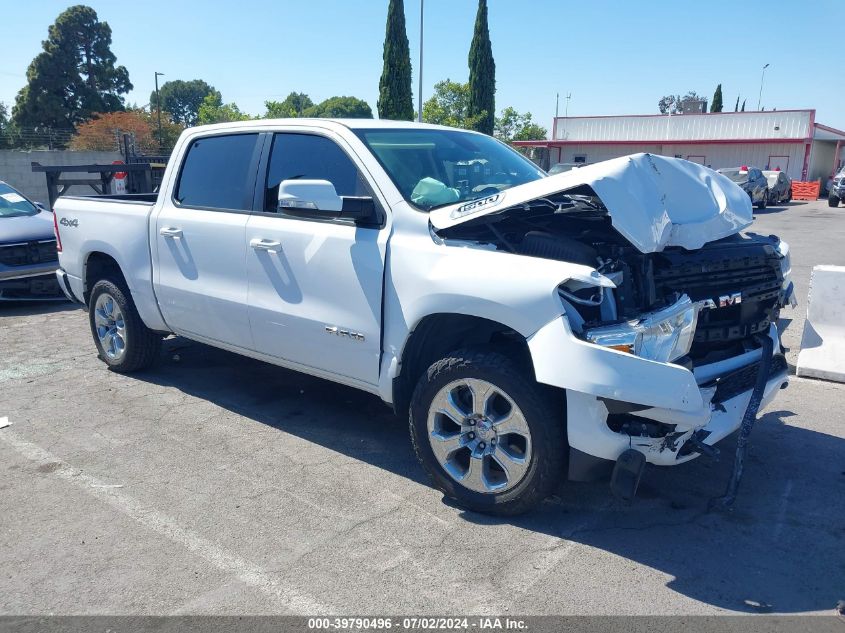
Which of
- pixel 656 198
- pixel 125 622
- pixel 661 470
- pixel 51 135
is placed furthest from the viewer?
pixel 51 135

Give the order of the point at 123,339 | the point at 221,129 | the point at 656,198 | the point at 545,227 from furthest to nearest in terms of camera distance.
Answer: the point at 123,339
the point at 221,129
the point at 545,227
the point at 656,198

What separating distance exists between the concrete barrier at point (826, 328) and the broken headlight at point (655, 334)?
3.18m

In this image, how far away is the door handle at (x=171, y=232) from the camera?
203 inches

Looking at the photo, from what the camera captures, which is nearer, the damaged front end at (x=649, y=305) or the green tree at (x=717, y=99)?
the damaged front end at (x=649, y=305)

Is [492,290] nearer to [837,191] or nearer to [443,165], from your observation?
[443,165]

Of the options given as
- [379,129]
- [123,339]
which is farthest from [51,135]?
[379,129]

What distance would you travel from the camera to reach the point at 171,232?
5211mm

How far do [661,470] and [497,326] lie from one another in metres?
1.46

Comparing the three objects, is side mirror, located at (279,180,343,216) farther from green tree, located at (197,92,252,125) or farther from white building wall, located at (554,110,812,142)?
green tree, located at (197,92,252,125)

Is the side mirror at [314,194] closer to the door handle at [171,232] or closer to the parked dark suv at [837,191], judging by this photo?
the door handle at [171,232]

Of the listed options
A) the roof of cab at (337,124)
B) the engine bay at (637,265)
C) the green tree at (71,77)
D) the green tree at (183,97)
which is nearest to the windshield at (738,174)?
the roof of cab at (337,124)

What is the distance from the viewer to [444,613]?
2.95 meters

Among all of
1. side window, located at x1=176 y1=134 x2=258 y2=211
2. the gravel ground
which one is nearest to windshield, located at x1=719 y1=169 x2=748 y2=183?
the gravel ground

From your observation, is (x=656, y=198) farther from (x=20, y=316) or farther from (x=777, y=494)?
(x=20, y=316)
